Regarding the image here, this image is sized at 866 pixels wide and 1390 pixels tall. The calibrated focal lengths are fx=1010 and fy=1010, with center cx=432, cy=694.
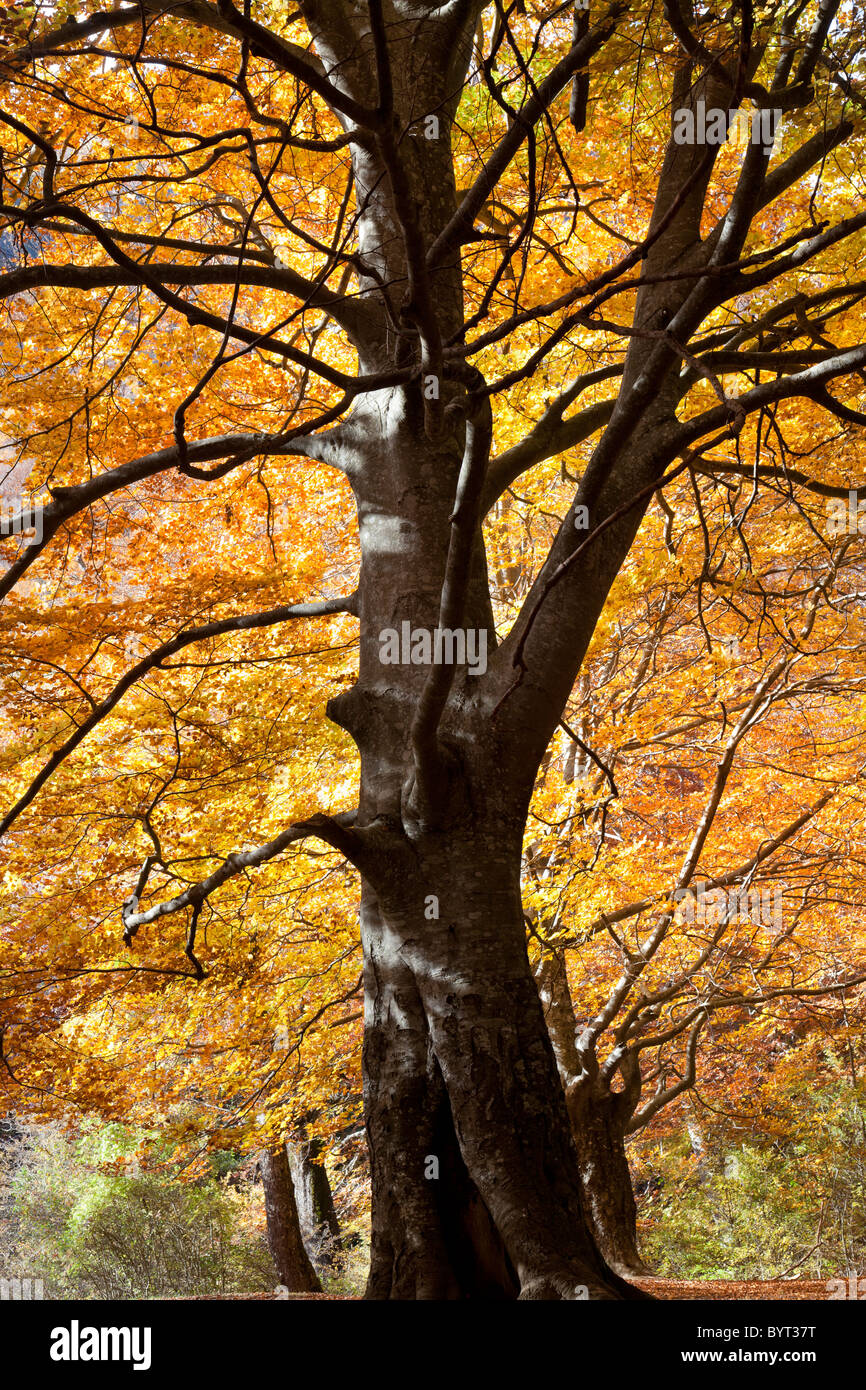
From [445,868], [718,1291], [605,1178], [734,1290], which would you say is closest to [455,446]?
[445,868]

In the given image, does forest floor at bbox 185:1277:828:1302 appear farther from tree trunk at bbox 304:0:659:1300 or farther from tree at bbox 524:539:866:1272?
tree trunk at bbox 304:0:659:1300

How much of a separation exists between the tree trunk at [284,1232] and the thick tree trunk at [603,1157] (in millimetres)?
4073

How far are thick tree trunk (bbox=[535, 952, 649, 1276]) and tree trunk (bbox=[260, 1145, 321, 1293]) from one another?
160 inches

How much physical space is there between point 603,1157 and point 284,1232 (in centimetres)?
470

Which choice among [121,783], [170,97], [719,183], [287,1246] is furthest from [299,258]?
[287,1246]

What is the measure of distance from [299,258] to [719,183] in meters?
2.94

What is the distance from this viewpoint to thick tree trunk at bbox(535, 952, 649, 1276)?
7.18 metres

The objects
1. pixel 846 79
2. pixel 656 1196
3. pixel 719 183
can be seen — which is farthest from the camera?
pixel 656 1196

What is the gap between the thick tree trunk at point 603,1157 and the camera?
718 centimetres

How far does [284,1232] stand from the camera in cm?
A: 1036

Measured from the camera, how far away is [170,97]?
5.62 m

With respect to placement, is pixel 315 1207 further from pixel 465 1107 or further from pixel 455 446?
pixel 455 446

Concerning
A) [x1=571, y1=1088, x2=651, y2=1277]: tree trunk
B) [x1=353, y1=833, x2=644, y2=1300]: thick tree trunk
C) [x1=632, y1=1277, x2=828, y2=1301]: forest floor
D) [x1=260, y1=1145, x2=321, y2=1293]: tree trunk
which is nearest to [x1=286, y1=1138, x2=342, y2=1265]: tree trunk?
[x1=260, y1=1145, x2=321, y2=1293]: tree trunk
